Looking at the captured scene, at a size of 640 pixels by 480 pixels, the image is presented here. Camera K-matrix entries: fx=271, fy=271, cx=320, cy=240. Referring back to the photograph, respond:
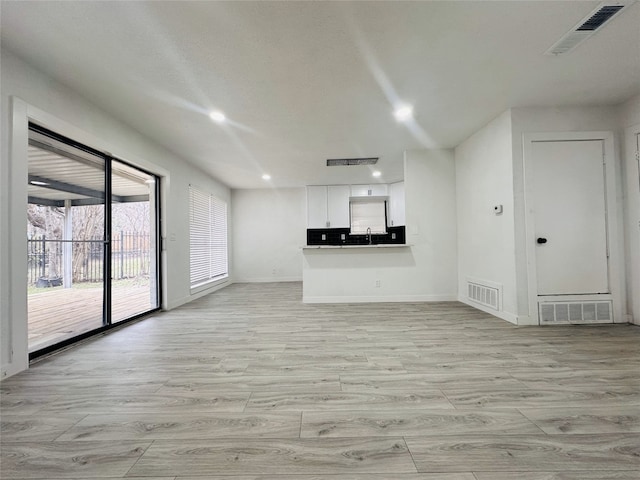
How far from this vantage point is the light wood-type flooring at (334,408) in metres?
1.21

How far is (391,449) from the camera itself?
1297 millimetres

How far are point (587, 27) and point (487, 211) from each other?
2168 millimetres

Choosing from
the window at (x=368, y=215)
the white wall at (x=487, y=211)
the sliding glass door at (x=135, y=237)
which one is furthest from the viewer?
the window at (x=368, y=215)

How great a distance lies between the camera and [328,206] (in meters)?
6.98

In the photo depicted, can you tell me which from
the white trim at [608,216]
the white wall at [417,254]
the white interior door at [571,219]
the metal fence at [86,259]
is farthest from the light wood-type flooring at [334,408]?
the white wall at [417,254]

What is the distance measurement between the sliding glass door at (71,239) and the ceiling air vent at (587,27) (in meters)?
4.59

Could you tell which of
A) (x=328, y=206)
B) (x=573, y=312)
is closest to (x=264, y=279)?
(x=328, y=206)

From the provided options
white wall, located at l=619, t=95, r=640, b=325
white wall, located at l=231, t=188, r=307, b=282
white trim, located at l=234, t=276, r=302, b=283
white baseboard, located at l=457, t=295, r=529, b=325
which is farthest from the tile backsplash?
white wall, located at l=619, t=95, r=640, b=325

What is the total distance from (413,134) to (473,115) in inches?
31.6

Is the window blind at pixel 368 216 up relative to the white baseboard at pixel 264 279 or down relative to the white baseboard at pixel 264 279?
up

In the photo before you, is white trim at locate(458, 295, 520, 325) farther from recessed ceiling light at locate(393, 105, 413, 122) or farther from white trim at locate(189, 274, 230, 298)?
white trim at locate(189, 274, 230, 298)

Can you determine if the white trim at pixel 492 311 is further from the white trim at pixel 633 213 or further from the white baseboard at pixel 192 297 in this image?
the white baseboard at pixel 192 297

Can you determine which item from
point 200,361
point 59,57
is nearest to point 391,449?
point 200,361

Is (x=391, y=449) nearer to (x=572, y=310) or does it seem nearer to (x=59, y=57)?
(x=572, y=310)
